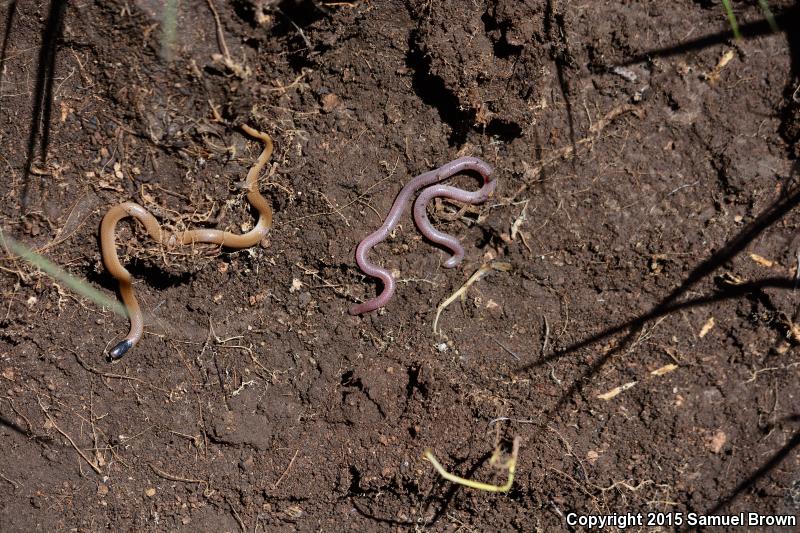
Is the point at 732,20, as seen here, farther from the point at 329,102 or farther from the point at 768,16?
the point at 329,102

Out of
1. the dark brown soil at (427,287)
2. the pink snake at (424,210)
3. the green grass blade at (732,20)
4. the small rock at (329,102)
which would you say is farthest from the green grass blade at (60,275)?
the green grass blade at (732,20)

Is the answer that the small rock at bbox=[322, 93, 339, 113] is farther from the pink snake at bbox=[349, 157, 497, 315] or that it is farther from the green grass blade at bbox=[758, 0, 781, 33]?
the green grass blade at bbox=[758, 0, 781, 33]

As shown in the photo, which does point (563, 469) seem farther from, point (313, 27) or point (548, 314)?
point (313, 27)

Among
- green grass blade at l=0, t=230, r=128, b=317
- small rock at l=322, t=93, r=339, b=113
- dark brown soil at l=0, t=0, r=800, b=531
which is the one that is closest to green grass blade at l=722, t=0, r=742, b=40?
dark brown soil at l=0, t=0, r=800, b=531

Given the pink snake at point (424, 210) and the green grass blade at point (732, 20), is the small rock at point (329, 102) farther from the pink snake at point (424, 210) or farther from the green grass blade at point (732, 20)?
the green grass blade at point (732, 20)

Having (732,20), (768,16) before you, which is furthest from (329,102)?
(768,16)
